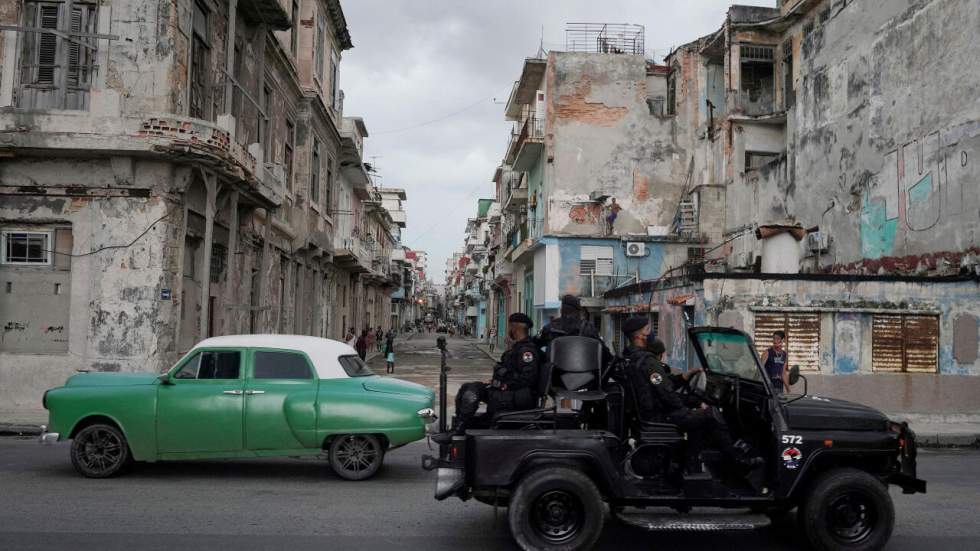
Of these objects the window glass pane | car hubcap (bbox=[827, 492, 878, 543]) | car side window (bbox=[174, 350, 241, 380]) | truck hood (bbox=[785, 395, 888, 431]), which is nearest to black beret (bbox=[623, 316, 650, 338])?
truck hood (bbox=[785, 395, 888, 431])

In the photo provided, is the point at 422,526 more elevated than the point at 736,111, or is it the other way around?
the point at 736,111

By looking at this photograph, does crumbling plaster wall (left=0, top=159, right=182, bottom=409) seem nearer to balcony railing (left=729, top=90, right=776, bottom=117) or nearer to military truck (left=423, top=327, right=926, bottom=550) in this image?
military truck (left=423, top=327, right=926, bottom=550)

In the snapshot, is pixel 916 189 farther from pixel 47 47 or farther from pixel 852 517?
pixel 47 47

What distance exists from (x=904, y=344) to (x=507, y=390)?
1240 centimetres

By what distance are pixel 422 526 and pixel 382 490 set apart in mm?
1591

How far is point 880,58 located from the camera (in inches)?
738

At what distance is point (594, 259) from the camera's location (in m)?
30.7

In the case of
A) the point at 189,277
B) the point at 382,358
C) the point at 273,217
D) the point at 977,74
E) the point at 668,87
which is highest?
the point at 668,87

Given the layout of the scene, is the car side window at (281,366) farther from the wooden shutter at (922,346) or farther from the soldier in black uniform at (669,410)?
the wooden shutter at (922,346)

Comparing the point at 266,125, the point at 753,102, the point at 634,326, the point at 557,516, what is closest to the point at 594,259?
the point at 753,102

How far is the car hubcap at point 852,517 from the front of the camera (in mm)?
5746

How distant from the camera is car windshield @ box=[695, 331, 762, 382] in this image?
243 inches

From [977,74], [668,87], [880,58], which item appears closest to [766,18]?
[668,87]

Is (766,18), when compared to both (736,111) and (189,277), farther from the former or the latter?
(189,277)
